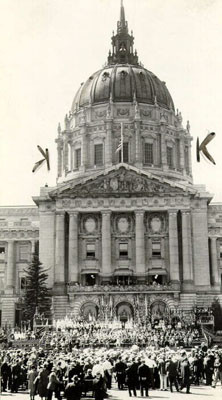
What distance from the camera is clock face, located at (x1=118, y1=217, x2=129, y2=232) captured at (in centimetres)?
8688

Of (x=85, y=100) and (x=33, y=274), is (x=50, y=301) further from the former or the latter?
(x=85, y=100)

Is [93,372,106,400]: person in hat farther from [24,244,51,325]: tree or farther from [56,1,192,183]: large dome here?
[56,1,192,183]: large dome

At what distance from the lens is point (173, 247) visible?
84.6 m

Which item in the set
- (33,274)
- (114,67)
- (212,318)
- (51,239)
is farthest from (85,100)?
(212,318)

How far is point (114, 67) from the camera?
115m

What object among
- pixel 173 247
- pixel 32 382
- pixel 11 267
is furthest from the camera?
pixel 11 267

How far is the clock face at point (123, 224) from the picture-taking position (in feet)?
285

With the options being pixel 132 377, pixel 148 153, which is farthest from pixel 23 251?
pixel 132 377

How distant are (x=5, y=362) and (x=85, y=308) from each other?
47.1 meters

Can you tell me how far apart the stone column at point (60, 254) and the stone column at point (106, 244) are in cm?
521

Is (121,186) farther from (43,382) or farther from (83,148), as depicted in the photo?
(43,382)

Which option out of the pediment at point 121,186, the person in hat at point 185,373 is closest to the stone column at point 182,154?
the pediment at point 121,186

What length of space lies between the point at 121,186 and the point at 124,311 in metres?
16.5

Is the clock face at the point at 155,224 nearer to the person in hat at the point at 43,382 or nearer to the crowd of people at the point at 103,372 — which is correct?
the crowd of people at the point at 103,372
